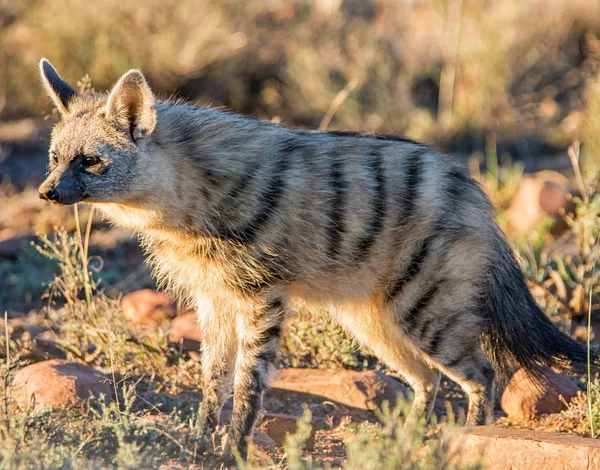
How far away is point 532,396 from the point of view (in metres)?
4.96

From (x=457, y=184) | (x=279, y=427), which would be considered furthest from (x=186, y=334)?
(x=457, y=184)

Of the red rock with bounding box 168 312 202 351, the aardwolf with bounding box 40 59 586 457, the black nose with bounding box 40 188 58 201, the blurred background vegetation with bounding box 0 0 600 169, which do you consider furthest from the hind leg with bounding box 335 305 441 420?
the blurred background vegetation with bounding box 0 0 600 169

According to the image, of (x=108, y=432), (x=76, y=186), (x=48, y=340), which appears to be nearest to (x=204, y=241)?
(x=76, y=186)

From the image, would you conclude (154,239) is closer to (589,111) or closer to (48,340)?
(48,340)

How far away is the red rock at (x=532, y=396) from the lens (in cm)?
495

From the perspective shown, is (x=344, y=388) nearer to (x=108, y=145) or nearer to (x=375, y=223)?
(x=375, y=223)

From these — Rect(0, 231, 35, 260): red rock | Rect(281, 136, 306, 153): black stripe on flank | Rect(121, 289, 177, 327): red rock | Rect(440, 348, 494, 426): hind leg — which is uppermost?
Rect(281, 136, 306, 153): black stripe on flank

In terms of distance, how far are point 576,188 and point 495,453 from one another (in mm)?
4450

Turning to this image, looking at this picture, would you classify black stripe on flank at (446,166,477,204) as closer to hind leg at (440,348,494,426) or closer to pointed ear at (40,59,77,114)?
hind leg at (440,348,494,426)

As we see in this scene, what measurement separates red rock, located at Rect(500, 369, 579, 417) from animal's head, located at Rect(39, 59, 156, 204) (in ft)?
7.94

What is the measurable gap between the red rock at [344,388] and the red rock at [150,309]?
1.17 metres

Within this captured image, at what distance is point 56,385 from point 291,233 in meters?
1.45

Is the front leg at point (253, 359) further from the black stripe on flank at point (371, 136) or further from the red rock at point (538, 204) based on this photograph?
the red rock at point (538, 204)

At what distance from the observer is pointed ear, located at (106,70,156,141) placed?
13.4 ft
